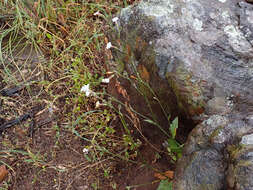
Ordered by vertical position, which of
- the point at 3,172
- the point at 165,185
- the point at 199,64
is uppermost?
the point at 199,64

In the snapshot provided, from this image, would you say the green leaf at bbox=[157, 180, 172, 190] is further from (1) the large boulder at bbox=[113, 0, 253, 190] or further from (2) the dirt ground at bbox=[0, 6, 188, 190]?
(1) the large boulder at bbox=[113, 0, 253, 190]

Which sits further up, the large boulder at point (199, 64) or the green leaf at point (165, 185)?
the large boulder at point (199, 64)

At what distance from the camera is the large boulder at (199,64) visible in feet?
4.02

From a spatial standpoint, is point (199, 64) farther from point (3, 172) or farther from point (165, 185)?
point (3, 172)

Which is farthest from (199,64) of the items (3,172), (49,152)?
(3,172)

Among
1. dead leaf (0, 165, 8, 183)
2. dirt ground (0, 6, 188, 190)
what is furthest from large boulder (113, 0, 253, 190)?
dead leaf (0, 165, 8, 183)

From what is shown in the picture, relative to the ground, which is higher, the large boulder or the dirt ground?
the large boulder

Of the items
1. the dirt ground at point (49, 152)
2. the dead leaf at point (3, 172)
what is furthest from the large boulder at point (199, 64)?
the dead leaf at point (3, 172)

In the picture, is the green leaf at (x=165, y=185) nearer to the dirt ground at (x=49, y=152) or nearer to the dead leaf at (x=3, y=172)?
the dirt ground at (x=49, y=152)

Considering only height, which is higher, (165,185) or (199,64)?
(199,64)

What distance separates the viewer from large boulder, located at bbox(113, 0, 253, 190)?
4.02ft

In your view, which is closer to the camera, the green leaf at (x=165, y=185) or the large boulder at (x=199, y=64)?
the large boulder at (x=199, y=64)

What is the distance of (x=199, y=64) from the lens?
1.60m

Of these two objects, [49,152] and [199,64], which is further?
[49,152]
